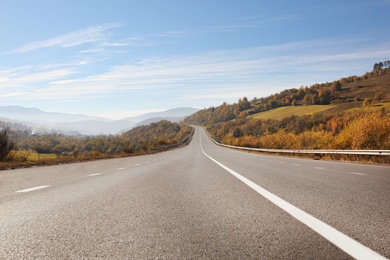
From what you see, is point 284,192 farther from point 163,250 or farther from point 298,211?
point 163,250

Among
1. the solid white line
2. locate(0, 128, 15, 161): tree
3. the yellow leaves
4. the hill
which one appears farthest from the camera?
the hill

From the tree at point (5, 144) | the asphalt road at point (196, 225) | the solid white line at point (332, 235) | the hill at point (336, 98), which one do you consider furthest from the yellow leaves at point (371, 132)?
the hill at point (336, 98)

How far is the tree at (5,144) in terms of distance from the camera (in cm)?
1825

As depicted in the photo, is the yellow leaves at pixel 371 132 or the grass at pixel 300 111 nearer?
the yellow leaves at pixel 371 132

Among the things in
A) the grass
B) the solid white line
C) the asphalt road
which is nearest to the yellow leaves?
the asphalt road

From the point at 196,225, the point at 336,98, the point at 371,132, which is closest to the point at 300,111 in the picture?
the point at 336,98

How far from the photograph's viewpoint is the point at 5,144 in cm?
1853

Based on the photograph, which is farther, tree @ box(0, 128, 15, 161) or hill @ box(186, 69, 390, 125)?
hill @ box(186, 69, 390, 125)

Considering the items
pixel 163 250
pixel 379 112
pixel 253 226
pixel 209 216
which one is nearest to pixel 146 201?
pixel 209 216

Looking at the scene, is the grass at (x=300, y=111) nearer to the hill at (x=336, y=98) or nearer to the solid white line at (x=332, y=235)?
the hill at (x=336, y=98)

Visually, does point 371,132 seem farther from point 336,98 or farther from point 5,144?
point 336,98

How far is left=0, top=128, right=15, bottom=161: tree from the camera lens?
59.9ft

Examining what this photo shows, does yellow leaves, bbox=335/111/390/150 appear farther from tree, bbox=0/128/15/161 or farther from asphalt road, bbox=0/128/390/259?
tree, bbox=0/128/15/161

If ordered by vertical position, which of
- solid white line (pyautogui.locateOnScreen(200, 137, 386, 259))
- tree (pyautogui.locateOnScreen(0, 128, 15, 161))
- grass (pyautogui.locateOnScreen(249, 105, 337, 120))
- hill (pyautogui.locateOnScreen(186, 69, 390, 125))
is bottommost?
solid white line (pyautogui.locateOnScreen(200, 137, 386, 259))
